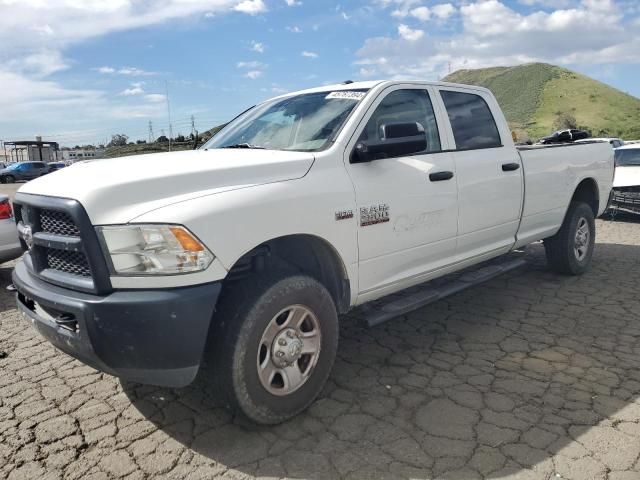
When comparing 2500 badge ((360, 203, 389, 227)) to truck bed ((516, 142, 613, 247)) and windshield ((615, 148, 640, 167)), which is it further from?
windshield ((615, 148, 640, 167))

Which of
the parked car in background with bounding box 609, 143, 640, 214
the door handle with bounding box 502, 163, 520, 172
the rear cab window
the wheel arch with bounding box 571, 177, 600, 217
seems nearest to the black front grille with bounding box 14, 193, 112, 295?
the rear cab window

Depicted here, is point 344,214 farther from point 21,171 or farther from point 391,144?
point 21,171

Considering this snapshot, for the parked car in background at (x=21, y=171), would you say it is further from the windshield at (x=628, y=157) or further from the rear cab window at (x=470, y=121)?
the rear cab window at (x=470, y=121)

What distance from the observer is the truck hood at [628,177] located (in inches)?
404

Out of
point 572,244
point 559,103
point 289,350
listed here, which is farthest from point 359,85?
point 559,103

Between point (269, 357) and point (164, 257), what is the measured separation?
0.85 m

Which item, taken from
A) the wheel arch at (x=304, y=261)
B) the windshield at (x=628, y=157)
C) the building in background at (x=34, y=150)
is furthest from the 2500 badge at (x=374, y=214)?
the building in background at (x=34, y=150)

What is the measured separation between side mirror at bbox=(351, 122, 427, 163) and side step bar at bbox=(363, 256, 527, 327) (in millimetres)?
1063

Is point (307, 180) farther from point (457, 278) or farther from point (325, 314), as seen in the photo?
point (457, 278)

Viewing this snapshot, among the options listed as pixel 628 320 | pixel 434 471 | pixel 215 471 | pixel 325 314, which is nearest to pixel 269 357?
pixel 325 314

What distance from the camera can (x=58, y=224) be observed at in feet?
9.21

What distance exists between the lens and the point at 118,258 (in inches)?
99.5

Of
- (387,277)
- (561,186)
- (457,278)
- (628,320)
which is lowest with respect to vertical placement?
(628,320)

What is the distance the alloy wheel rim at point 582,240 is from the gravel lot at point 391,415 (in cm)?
149
